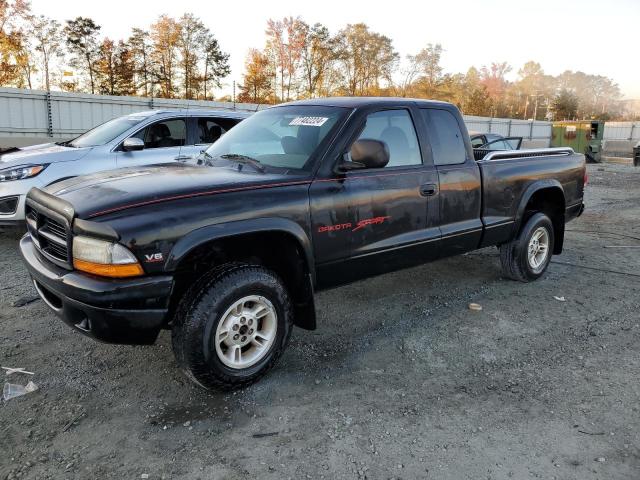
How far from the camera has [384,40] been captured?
212 ft

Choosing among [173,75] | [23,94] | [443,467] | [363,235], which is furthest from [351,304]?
[173,75]

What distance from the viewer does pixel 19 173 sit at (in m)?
6.00

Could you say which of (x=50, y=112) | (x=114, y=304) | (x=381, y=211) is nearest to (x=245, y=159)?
(x=381, y=211)

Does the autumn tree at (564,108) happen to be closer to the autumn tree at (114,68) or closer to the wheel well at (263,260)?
the autumn tree at (114,68)

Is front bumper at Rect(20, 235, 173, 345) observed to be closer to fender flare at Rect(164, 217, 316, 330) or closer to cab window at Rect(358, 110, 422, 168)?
fender flare at Rect(164, 217, 316, 330)

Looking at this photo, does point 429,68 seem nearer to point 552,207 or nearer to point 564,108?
point 564,108

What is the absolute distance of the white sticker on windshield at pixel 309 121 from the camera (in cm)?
380

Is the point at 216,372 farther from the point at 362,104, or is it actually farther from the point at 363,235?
the point at 362,104

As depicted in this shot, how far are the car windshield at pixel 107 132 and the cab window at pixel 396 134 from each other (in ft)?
14.3

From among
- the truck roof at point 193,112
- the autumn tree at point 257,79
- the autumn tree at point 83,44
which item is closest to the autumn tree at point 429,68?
the autumn tree at point 257,79

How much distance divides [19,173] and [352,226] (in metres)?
4.53

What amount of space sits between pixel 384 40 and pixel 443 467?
67.8 metres

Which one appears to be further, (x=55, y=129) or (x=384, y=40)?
(x=384, y=40)

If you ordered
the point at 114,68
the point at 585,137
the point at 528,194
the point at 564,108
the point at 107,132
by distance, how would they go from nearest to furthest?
the point at 528,194
the point at 107,132
the point at 585,137
the point at 114,68
the point at 564,108
